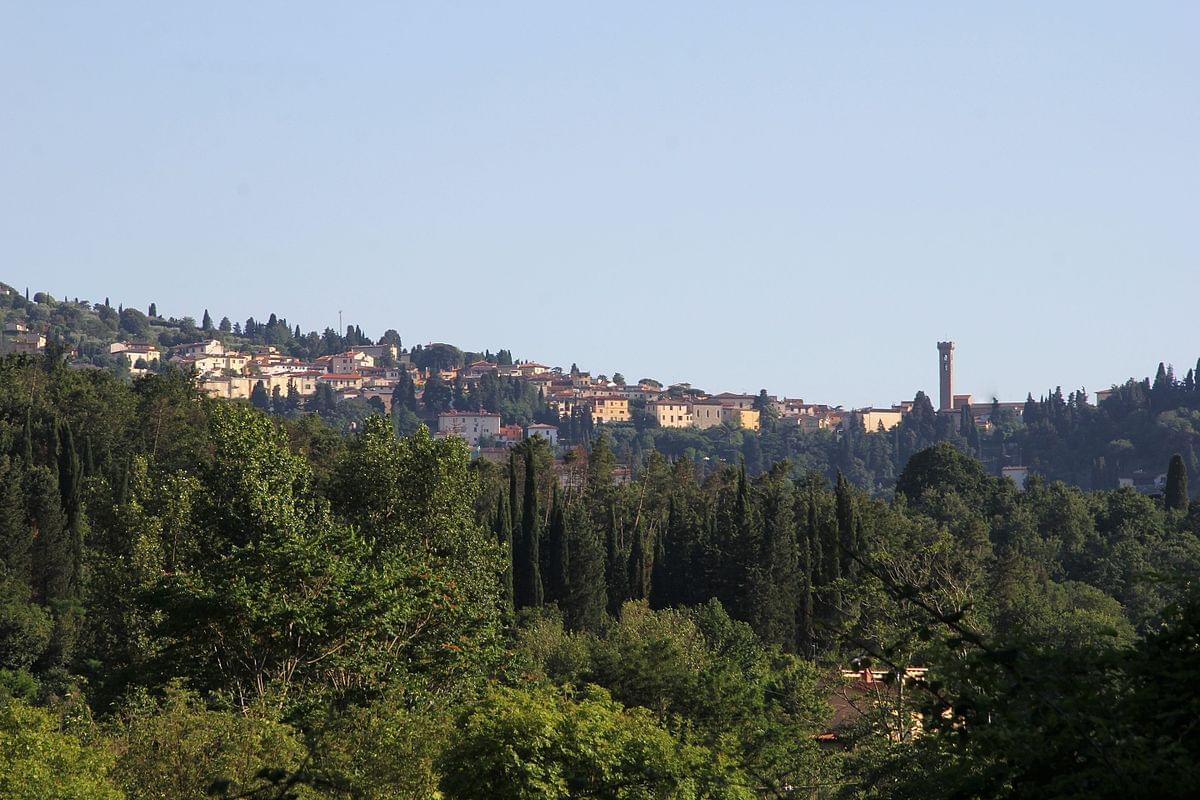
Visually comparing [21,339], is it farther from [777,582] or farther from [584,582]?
[777,582]

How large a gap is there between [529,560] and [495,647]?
20.2 m

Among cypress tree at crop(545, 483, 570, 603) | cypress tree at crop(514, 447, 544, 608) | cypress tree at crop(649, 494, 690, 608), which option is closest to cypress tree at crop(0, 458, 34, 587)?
cypress tree at crop(514, 447, 544, 608)

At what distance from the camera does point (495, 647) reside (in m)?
26.0

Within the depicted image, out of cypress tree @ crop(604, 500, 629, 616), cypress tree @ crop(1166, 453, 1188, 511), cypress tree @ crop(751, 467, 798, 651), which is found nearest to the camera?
cypress tree @ crop(751, 467, 798, 651)

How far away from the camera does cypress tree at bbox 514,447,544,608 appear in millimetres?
45531

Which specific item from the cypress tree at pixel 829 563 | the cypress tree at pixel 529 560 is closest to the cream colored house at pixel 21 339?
the cypress tree at pixel 529 560

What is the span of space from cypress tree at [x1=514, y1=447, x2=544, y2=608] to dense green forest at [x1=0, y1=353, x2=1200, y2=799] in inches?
4.0

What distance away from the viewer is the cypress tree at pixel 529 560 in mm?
45531

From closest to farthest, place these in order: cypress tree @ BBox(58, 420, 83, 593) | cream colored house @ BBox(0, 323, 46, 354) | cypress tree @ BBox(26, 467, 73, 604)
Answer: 1. cypress tree @ BBox(26, 467, 73, 604)
2. cypress tree @ BBox(58, 420, 83, 593)
3. cream colored house @ BBox(0, 323, 46, 354)

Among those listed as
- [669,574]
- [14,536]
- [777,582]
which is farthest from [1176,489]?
[14,536]

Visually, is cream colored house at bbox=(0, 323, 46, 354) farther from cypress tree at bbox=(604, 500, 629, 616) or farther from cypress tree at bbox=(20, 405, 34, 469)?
cypress tree at bbox=(604, 500, 629, 616)

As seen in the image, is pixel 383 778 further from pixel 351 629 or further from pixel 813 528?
pixel 813 528

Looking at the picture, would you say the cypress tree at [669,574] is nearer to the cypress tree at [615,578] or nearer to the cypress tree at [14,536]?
the cypress tree at [615,578]

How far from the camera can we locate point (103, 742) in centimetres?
1894
